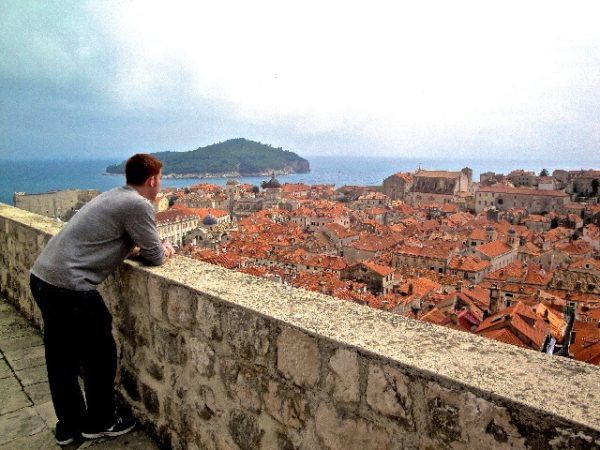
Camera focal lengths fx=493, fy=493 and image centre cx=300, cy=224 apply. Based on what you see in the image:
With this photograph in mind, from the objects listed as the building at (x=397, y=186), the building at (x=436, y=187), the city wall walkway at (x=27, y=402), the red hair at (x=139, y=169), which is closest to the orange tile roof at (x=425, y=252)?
the city wall walkway at (x=27, y=402)

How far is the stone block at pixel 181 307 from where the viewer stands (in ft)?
7.03

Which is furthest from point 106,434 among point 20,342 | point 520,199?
point 520,199

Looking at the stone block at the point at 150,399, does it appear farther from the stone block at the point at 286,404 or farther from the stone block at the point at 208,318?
the stone block at the point at 286,404

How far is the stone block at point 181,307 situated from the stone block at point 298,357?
55 cm

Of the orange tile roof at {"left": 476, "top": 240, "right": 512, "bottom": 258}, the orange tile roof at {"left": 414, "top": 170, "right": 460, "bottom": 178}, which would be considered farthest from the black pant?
the orange tile roof at {"left": 414, "top": 170, "right": 460, "bottom": 178}

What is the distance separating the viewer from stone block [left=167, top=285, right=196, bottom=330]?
2.14 m

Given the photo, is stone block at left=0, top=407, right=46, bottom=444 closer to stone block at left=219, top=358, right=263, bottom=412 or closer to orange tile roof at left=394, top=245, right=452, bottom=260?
stone block at left=219, top=358, right=263, bottom=412

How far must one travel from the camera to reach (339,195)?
88.1 meters

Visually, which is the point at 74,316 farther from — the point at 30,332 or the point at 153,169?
the point at 30,332

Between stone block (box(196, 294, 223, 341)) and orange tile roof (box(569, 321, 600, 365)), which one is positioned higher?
stone block (box(196, 294, 223, 341))

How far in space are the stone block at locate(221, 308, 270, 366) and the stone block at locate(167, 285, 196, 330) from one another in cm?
23

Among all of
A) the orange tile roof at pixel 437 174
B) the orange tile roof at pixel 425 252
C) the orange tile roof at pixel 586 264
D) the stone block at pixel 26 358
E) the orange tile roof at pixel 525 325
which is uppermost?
the stone block at pixel 26 358

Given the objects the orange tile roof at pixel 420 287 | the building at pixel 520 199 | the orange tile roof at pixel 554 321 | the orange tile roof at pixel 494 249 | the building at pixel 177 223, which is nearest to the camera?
the orange tile roof at pixel 554 321

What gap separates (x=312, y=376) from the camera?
1657 mm
